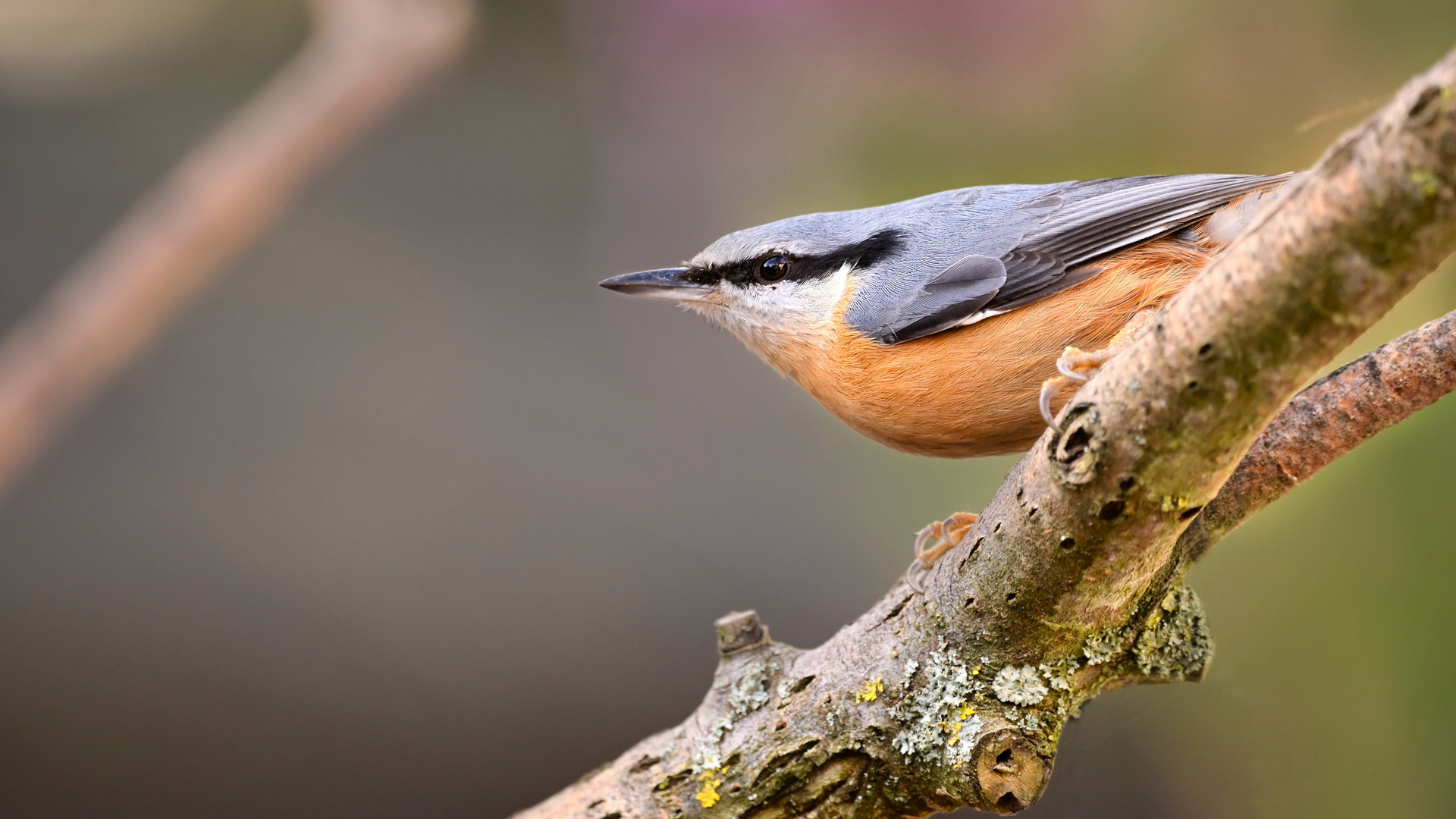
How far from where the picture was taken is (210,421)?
230 cm

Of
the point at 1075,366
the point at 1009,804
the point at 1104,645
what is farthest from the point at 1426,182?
the point at 1009,804

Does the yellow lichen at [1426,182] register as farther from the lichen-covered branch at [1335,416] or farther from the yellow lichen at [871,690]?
the yellow lichen at [871,690]

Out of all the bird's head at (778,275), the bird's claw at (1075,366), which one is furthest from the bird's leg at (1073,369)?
the bird's head at (778,275)

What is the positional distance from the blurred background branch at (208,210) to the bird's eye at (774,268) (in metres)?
1.30

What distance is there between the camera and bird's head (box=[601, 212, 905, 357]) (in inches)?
50.6

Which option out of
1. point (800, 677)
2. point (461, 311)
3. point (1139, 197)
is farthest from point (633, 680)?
point (1139, 197)

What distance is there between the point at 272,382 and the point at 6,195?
751 mm

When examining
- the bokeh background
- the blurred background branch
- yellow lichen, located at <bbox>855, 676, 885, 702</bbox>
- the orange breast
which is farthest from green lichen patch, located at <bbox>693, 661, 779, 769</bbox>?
the blurred background branch

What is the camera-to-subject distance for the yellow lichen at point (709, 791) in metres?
1.06

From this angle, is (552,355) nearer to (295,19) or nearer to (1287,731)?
(295,19)

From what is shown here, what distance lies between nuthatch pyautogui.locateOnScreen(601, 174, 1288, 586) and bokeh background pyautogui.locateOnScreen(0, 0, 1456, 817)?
1.76ft

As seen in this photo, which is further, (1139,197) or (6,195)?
(6,195)

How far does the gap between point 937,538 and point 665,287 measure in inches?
20.9

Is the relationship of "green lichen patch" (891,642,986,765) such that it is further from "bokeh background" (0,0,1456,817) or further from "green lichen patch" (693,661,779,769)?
"bokeh background" (0,0,1456,817)
